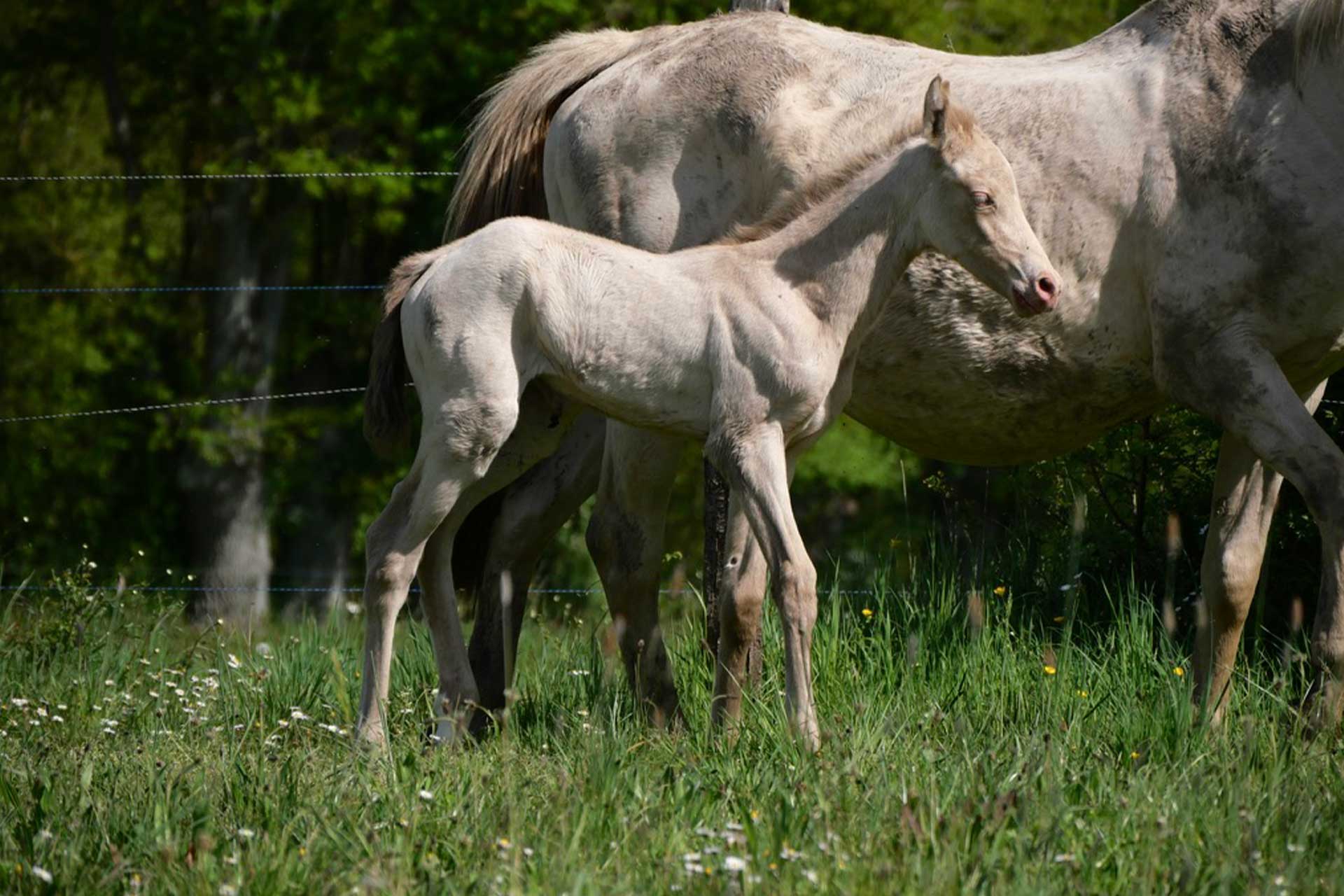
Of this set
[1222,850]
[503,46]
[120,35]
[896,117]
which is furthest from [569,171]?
[120,35]

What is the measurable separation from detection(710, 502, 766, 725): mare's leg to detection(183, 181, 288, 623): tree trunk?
9624 mm

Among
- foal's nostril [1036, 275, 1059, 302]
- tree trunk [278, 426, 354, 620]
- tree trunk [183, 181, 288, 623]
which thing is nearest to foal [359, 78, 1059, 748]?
foal's nostril [1036, 275, 1059, 302]

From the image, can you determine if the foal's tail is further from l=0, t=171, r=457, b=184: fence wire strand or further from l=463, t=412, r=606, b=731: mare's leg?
l=0, t=171, r=457, b=184: fence wire strand

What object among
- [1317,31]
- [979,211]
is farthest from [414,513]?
[1317,31]

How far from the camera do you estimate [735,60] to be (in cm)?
534

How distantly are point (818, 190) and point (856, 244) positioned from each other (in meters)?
0.22

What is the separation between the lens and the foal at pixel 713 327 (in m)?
4.32

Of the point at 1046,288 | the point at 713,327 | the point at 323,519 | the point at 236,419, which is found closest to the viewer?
the point at 1046,288

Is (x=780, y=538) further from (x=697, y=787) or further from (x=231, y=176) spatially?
(x=231, y=176)

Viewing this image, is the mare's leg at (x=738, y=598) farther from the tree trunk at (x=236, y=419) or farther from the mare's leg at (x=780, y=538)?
the tree trunk at (x=236, y=419)

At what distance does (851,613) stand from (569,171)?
1857 mm

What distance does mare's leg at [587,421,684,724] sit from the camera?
17.6 ft

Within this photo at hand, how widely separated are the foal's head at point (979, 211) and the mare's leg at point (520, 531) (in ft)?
5.95

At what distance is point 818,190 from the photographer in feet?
15.2
